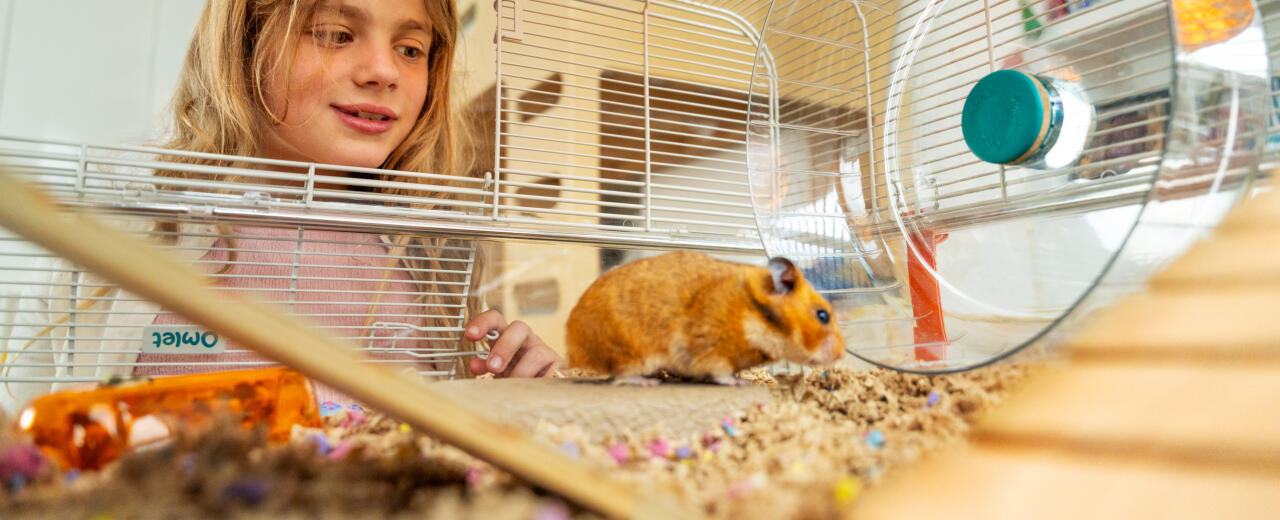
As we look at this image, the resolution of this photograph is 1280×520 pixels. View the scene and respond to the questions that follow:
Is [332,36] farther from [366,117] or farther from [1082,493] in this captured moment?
[1082,493]

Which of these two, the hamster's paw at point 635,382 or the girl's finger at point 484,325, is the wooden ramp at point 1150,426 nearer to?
the hamster's paw at point 635,382

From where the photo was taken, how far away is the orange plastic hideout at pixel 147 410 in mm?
743

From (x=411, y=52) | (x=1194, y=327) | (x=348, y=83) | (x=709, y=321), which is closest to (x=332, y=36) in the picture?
(x=348, y=83)

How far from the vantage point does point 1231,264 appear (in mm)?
560

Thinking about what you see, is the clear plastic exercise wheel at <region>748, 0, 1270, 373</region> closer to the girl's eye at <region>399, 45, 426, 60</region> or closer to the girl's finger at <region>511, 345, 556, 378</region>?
the girl's finger at <region>511, 345, 556, 378</region>

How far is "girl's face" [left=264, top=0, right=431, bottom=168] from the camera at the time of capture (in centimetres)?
159

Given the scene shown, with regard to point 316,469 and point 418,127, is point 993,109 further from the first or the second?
point 418,127

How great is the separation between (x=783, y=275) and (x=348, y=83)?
115 centimetres

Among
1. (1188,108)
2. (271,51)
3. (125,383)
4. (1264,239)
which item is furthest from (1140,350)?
(271,51)

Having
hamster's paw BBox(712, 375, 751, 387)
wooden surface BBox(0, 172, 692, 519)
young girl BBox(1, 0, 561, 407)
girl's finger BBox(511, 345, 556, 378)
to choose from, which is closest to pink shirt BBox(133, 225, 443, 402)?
young girl BBox(1, 0, 561, 407)

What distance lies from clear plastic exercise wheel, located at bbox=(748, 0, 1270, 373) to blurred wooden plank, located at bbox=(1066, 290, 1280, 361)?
2.6 inches

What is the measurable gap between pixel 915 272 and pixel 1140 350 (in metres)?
0.61

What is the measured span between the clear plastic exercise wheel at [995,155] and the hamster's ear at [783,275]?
16 centimetres

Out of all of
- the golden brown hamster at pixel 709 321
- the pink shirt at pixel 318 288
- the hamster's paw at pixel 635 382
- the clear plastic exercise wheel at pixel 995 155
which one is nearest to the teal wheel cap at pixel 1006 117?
the clear plastic exercise wheel at pixel 995 155
